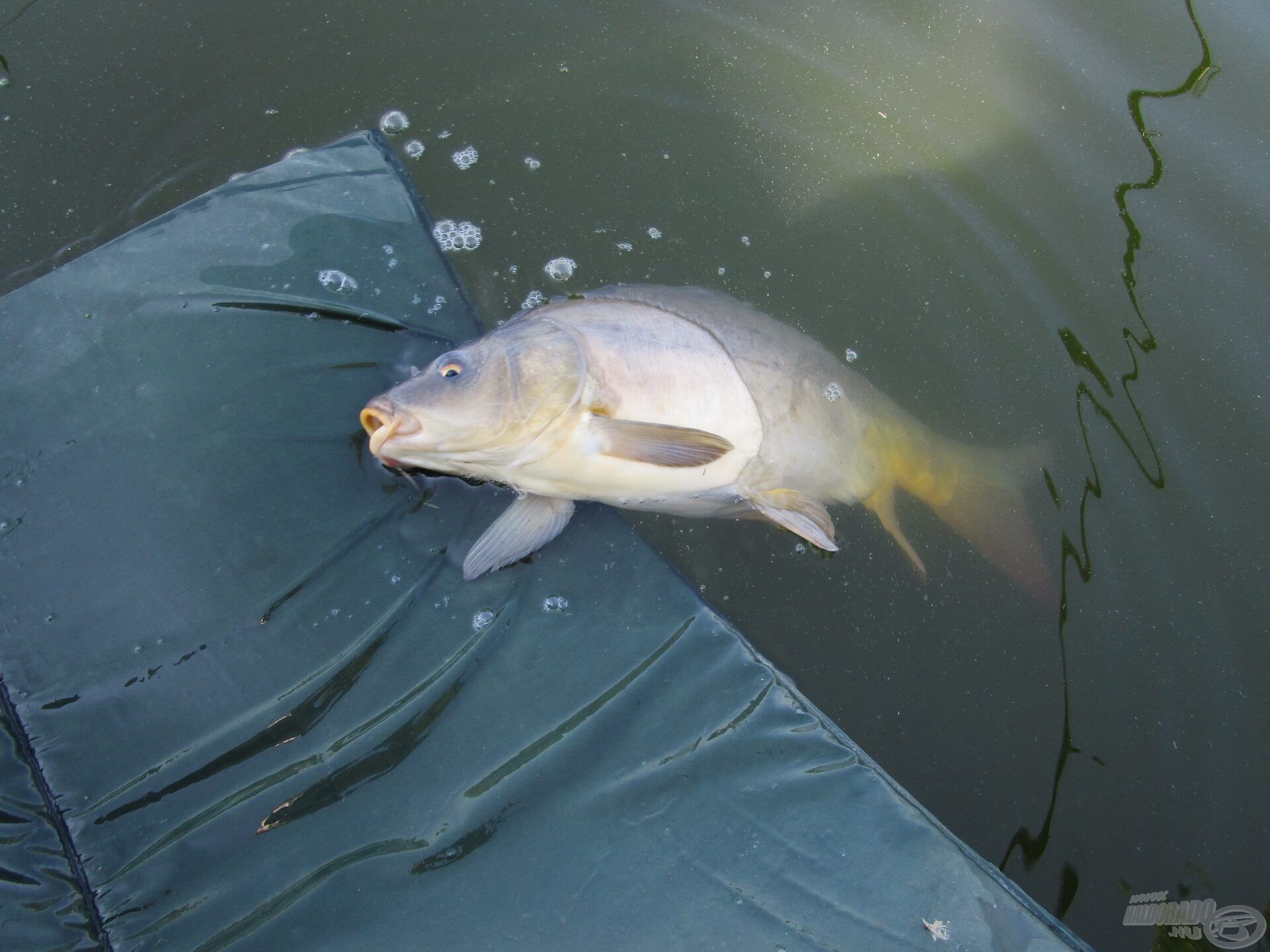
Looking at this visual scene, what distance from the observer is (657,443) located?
2.00 meters

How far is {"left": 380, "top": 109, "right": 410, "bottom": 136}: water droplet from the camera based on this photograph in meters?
3.30

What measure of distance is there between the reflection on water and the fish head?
1.99 m

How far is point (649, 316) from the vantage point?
2271 mm

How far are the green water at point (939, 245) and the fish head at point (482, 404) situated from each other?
0.83 metres

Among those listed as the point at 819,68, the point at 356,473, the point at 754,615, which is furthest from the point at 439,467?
Answer: the point at 819,68

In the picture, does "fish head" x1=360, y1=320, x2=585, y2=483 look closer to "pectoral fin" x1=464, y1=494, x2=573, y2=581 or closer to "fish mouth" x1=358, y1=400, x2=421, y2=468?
"fish mouth" x1=358, y1=400, x2=421, y2=468

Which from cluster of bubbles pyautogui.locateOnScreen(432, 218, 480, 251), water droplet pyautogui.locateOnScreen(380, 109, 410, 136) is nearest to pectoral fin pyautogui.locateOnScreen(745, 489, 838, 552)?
cluster of bubbles pyautogui.locateOnScreen(432, 218, 480, 251)

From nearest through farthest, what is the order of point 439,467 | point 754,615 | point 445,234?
point 439,467 → point 754,615 → point 445,234

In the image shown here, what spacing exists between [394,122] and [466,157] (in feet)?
→ 1.17

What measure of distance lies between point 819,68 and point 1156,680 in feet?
9.53

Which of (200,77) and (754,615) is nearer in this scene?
(754,615)

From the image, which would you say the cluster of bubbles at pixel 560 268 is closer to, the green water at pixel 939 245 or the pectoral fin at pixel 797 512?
the green water at pixel 939 245

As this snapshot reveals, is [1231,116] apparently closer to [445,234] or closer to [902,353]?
[902,353]

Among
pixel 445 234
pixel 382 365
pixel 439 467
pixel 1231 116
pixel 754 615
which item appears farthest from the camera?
pixel 1231 116
